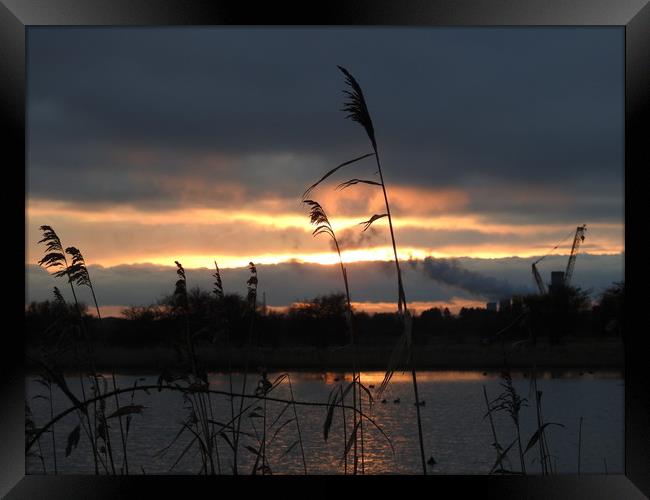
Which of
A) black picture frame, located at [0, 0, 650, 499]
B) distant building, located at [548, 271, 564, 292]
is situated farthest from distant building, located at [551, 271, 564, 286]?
black picture frame, located at [0, 0, 650, 499]

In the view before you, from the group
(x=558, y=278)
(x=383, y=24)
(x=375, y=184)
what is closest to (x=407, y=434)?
(x=558, y=278)

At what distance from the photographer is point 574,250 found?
124 inches

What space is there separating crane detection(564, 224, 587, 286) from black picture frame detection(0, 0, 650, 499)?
270mm

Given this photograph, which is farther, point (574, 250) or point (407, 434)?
point (407, 434)

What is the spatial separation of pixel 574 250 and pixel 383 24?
1240mm

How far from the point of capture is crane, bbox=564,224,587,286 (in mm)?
3121

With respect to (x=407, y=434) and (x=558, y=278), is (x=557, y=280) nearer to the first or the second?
(x=558, y=278)

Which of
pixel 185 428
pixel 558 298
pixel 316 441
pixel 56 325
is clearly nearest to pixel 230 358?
pixel 185 428

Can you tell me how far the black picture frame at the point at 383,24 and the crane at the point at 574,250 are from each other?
0.27 m

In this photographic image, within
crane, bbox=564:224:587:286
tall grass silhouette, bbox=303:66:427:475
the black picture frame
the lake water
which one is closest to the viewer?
tall grass silhouette, bbox=303:66:427:475

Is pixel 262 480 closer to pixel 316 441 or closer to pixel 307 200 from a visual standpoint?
pixel 307 200

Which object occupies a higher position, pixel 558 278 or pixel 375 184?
pixel 375 184

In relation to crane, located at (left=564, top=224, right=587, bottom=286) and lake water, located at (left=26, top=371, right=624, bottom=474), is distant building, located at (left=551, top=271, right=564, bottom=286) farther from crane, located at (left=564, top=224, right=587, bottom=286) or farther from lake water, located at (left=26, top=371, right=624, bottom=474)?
lake water, located at (left=26, top=371, right=624, bottom=474)

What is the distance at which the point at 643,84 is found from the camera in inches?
111
